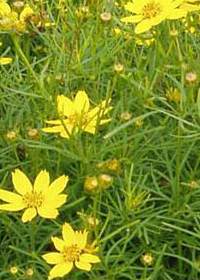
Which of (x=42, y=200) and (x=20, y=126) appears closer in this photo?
(x=42, y=200)

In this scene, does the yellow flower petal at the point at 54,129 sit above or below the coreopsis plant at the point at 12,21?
below

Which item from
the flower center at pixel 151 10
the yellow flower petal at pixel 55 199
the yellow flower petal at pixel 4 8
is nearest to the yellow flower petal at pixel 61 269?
the yellow flower petal at pixel 55 199

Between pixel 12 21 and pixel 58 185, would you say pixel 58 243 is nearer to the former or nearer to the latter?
pixel 58 185

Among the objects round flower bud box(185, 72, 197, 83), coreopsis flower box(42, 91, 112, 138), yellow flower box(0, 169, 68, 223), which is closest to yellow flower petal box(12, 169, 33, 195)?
yellow flower box(0, 169, 68, 223)

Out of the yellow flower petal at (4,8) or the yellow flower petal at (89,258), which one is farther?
the yellow flower petal at (4,8)

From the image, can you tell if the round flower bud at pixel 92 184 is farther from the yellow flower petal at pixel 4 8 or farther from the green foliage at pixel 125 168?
the yellow flower petal at pixel 4 8

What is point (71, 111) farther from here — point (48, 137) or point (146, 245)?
point (146, 245)

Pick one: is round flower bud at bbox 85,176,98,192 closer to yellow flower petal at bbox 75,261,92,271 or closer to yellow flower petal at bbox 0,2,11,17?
yellow flower petal at bbox 75,261,92,271

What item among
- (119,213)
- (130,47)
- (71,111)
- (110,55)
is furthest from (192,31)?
(119,213)
